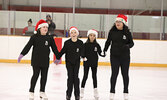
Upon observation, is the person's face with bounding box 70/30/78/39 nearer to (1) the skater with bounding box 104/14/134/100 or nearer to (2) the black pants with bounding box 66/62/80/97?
(2) the black pants with bounding box 66/62/80/97

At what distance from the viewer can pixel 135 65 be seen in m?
10.5

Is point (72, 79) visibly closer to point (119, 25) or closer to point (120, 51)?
point (120, 51)

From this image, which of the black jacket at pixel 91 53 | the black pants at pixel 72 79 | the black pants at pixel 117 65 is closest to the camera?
the black pants at pixel 72 79

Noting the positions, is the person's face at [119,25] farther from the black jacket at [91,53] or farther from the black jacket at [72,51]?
the black jacket at [72,51]

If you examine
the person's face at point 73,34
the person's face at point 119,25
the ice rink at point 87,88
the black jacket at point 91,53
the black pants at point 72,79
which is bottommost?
the ice rink at point 87,88

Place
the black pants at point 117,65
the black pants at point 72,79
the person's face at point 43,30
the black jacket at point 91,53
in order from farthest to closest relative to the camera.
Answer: the black jacket at point 91,53
the black pants at point 117,65
the person's face at point 43,30
the black pants at point 72,79

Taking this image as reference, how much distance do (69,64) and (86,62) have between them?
0.61 metres

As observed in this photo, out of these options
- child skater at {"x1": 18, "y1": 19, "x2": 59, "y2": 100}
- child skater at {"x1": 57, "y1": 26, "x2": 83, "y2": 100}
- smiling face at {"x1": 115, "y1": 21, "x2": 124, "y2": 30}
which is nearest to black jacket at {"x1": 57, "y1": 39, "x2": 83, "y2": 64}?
child skater at {"x1": 57, "y1": 26, "x2": 83, "y2": 100}

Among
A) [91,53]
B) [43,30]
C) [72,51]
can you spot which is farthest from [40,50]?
[91,53]

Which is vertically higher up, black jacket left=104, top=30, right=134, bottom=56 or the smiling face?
the smiling face

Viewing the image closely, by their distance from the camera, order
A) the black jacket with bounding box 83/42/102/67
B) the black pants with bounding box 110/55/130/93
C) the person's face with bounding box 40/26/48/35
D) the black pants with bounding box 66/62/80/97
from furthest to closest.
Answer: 1. the black jacket with bounding box 83/42/102/67
2. the black pants with bounding box 110/55/130/93
3. the person's face with bounding box 40/26/48/35
4. the black pants with bounding box 66/62/80/97

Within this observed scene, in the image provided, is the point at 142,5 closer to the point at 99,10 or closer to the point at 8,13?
the point at 99,10

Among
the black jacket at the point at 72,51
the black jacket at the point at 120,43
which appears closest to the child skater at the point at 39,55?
the black jacket at the point at 72,51

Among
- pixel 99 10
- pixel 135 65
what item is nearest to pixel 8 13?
pixel 99 10
